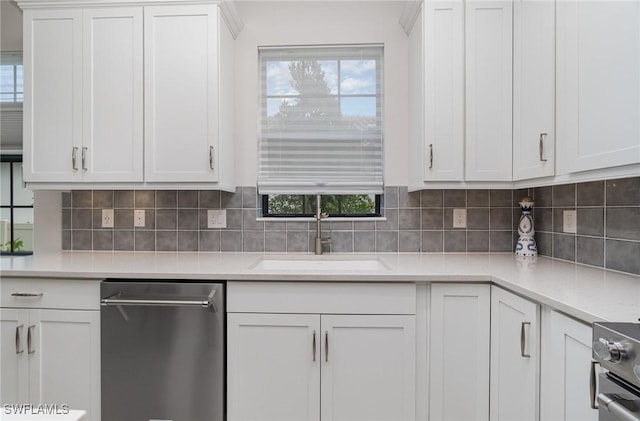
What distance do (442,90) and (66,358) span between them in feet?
7.62

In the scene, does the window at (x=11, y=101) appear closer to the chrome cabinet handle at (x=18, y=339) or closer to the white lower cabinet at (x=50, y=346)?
the white lower cabinet at (x=50, y=346)

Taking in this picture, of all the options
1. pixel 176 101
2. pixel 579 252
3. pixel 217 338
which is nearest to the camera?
pixel 217 338

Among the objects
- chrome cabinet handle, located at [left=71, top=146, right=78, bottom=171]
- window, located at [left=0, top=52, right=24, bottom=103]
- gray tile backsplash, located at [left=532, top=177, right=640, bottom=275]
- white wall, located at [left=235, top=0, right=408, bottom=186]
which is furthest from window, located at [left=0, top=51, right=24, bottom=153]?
gray tile backsplash, located at [left=532, top=177, right=640, bottom=275]

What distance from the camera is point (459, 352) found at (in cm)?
156

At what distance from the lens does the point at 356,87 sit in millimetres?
2285

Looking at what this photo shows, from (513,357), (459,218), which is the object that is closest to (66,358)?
(513,357)

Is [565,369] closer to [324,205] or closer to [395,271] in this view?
[395,271]

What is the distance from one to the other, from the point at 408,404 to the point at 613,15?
1.70 m

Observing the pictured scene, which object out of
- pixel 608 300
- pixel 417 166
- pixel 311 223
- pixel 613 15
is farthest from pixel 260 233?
pixel 613 15

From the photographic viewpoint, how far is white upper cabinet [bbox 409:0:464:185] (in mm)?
1866

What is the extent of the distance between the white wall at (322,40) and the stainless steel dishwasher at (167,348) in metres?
0.94

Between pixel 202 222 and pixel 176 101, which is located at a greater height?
pixel 176 101

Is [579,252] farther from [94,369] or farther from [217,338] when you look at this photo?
[94,369]

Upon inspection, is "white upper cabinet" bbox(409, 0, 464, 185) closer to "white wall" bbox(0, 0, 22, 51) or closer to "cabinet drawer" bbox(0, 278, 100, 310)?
"cabinet drawer" bbox(0, 278, 100, 310)
